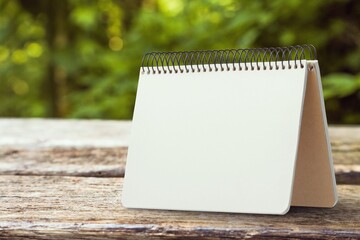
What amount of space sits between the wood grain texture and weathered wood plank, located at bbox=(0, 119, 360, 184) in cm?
20

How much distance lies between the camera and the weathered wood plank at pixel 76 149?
40.3 inches

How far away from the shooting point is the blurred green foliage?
98.3 inches

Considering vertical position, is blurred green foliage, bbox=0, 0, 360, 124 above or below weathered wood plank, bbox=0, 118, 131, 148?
above

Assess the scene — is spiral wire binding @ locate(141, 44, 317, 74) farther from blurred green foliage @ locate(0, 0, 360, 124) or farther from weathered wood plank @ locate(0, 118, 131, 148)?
blurred green foliage @ locate(0, 0, 360, 124)

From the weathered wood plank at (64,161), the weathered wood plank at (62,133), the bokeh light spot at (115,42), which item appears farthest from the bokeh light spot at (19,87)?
the weathered wood plank at (64,161)

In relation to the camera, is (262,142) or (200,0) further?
(200,0)

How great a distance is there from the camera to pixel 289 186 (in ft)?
2.25

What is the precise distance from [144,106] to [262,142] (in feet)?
0.56

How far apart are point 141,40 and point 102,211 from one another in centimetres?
222

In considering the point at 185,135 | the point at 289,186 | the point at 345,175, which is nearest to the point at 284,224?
the point at 289,186

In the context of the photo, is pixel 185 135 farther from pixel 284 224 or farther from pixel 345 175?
pixel 345 175

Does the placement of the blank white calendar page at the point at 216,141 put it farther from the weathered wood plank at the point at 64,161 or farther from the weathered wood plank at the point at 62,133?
the weathered wood plank at the point at 62,133

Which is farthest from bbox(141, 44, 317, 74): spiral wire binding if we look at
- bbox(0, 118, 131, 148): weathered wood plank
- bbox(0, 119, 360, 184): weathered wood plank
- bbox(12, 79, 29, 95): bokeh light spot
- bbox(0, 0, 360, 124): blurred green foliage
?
bbox(12, 79, 29, 95): bokeh light spot

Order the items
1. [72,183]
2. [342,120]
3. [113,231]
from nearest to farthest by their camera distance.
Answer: [113,231], [72,183], [342,120]
